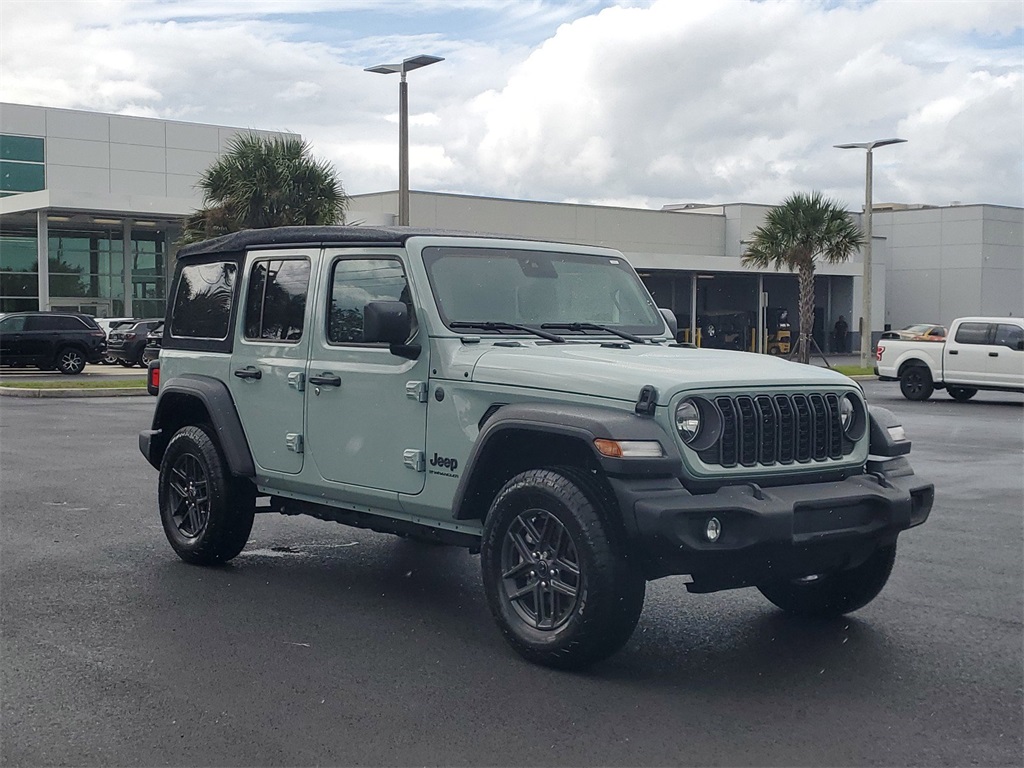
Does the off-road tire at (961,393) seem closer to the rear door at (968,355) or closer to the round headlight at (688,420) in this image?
the rear door at (968,355)

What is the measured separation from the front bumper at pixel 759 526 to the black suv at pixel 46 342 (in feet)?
94.7

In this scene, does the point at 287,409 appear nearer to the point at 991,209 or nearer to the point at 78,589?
the point at 78,589

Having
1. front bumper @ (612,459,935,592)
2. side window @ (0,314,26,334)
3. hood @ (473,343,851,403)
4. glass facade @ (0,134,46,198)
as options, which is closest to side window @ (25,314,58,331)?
side window @ (0,314,26,334)

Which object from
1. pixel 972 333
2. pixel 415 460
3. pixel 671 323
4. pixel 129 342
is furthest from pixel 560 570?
pixel 129 342

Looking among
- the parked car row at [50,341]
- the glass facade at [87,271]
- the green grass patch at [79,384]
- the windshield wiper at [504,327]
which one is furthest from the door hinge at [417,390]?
the glass facade at [87,271]

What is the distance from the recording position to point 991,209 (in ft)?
199

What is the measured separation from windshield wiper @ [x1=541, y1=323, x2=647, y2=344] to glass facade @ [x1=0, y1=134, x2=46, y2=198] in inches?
2122

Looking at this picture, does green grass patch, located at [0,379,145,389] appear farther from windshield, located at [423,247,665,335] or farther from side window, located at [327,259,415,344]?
windshield, located at [423,247,665,335]

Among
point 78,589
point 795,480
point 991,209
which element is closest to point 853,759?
point 795,480

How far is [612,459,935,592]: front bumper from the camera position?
5047 millimetres

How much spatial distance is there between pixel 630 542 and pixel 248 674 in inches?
69.7

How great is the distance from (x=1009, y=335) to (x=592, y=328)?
18.9 meters

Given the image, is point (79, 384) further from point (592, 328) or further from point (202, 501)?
point (592, 328)

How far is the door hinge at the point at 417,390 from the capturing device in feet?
20.4
